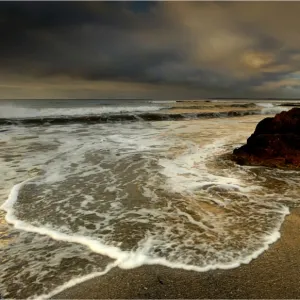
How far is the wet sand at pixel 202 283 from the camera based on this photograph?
103 inches

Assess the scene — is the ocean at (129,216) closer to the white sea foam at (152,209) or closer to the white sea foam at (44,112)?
the white sea foam at (152,209)

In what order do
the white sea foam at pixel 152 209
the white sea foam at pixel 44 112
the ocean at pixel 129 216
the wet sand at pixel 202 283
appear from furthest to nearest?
the white sea foam at pixel 44 112, the white sea foam at pixel 152 209, the ocean at pixel 129 216, the wet sand at pixel 202 283

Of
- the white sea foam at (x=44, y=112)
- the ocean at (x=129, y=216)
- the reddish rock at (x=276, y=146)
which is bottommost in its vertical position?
the white sea foam at (x=44, y=112)

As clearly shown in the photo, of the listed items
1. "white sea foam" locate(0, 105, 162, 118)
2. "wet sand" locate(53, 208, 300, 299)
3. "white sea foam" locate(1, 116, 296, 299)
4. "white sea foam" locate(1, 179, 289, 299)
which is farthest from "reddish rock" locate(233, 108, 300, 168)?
A: "white sea foam" locate(0, 105, 162, 118)

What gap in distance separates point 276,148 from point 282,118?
1.66 m

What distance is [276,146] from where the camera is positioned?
7.89m

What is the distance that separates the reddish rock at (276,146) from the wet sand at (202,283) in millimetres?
4769

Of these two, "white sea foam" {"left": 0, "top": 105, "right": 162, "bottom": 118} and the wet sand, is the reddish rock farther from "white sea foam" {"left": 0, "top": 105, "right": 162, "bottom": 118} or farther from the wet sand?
"white sea foam" {"left": 0, "top": 105, "right": 162, "bottom": 118}

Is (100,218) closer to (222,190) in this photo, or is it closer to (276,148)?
(222,190)

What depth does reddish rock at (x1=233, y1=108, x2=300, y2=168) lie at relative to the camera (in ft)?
24.9

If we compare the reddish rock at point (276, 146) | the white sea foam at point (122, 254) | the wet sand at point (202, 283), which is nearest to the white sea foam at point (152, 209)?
the white sea foam at point (122, 254)

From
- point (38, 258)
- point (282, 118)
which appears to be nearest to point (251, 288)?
point (38, 258)

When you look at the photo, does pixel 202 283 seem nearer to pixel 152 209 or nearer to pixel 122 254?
Result: pixel 122 254

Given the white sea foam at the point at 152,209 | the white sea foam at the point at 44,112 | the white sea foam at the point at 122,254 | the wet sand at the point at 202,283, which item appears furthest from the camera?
the white sea foam at the point at 44,112
